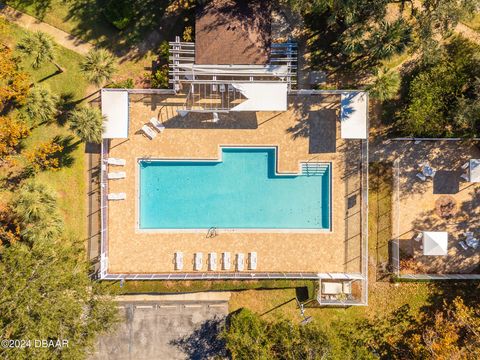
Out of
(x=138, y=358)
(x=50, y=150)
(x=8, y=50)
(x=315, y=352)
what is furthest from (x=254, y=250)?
(x=8, y=50)

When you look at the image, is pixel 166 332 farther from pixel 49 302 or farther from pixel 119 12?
pixel 119 12

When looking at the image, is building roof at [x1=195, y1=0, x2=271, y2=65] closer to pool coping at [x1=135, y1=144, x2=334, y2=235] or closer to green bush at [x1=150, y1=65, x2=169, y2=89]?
green bush at [x1=150, y1=65, x2=169, y2=89]

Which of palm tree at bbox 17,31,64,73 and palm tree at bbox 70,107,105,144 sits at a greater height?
palm tree at bbox 17,31,64,73

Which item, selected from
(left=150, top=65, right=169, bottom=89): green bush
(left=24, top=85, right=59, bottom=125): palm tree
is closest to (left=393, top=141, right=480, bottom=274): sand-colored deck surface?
(left=150, top=65, right=169, bottom=89): green bush

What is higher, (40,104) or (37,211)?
(40,104)

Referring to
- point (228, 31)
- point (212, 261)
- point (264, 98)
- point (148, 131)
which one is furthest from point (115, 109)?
point (212, 261)

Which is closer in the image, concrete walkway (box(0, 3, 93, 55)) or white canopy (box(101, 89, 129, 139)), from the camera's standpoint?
white canopy (box(101, 89, 129, 139))

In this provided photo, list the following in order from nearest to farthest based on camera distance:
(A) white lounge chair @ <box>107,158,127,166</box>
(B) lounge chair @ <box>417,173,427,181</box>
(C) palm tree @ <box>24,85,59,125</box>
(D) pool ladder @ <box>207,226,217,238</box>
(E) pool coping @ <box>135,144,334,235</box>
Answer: (C) palm tree @ <box>24,85,59,125</box> → (A) white lounge chair @ <box>107,158,127,166</box> → (E) pool coping @ <box>135,144,334,235</box> → (B) lounge chair @ <box>417,173,427,181</box> → (D) pool ladder @ <box>207,226,217,238</box>

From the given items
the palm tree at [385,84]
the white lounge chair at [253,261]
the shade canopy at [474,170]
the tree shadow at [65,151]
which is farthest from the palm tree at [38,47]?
the shade canopy at [474,170]
